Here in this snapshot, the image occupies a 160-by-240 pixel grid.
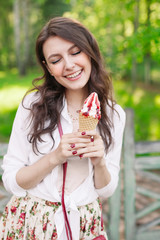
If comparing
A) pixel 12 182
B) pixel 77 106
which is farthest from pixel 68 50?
pixel 12 182

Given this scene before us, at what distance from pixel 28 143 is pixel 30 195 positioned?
1.03ft

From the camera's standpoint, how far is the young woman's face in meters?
1.60

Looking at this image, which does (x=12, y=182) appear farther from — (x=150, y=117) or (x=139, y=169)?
(x=150, y=117)

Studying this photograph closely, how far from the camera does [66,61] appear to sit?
1590 mm

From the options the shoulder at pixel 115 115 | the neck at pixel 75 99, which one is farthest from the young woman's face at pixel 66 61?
the shoulder at pixel 115 115

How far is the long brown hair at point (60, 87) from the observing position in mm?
1624

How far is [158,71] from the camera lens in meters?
14.0

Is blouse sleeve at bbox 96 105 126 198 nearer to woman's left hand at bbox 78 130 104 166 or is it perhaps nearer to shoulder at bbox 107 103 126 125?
shoulder at bbox 107 103 126 125

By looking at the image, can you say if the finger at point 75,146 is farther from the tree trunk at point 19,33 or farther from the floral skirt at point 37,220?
the tree trunk at point 19,33

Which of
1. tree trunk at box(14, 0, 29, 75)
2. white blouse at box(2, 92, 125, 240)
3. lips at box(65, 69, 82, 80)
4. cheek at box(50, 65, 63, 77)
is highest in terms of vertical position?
tree trunk at box(14, 0, 29, 75)

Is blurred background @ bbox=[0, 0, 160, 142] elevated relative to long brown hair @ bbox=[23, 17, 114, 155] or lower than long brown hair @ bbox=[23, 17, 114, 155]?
elevated

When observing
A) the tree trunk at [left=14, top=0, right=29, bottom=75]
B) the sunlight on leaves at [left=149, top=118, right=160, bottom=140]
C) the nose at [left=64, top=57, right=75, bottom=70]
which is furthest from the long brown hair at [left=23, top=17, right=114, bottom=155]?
the tree trunk at [left=14, top=0, right=29, bottom=75]

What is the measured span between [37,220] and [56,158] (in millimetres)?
426

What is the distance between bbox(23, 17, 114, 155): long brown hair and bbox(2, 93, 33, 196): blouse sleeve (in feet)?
0.17
